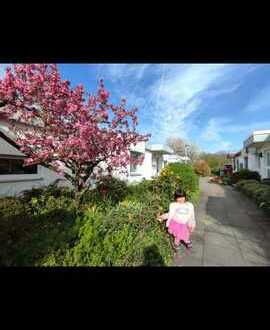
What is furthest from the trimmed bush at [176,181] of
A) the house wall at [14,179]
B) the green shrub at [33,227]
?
the house wall at [14,179]

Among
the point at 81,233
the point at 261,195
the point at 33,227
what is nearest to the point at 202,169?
the point at 261,195

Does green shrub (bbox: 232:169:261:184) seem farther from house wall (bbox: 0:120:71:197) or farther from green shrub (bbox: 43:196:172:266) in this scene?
house wall (bbox: 0:120:71:197)

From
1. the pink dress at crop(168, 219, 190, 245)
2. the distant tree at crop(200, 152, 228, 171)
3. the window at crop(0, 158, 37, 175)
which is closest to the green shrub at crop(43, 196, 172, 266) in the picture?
the pink dress at crop(168, 219, 190, 245)

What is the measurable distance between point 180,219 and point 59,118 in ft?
9.36

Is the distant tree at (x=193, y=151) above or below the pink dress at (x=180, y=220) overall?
above

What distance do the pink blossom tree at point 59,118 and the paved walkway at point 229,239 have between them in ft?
7.29

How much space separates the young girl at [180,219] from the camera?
3910 mm

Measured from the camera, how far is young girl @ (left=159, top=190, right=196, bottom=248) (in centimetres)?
391

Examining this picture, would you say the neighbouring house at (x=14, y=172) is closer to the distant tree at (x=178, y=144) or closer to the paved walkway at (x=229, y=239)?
the paved walkway at (x=229, y=239)

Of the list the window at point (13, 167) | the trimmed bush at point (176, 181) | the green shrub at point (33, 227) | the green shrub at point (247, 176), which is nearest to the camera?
the green shrub at point (33, 227)

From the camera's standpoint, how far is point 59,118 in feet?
14.8

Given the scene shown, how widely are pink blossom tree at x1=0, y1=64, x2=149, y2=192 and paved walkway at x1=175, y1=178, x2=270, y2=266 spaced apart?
222 centimetres

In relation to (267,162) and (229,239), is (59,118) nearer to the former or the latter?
(229,239)
